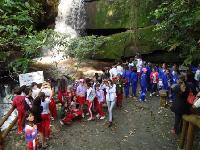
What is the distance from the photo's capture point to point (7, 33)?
1293cm

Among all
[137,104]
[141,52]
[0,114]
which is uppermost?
[141,52]

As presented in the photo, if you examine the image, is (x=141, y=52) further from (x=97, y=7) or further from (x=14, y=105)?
(x=14, y=105)

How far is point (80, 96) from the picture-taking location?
13695 mm

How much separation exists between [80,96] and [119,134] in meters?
2.47

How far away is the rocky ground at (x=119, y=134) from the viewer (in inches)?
446

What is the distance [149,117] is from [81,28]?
55.1ft

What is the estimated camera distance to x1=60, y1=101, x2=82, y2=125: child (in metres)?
13.1

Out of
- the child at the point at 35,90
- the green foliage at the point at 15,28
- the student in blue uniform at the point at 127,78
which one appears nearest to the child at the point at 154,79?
the student in blue uniform at the point at 127,78

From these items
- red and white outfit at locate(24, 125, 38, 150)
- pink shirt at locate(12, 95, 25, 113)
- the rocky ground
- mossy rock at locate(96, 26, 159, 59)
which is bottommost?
the rocky ground

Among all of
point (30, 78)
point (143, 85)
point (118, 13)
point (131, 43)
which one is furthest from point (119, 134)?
point (118, 13)

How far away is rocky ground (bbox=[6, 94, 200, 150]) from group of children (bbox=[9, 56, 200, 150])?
36 cm

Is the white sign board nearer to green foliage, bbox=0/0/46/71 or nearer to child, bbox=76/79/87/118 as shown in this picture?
green foliage, bbox=0/0/46/71

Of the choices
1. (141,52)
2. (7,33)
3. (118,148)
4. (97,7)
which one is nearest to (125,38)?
(141,52)

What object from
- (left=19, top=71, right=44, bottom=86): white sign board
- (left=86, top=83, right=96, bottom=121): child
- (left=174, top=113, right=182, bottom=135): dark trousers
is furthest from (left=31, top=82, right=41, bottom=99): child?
(left=174, top=113, right=182, bottom=135): dark trousers
